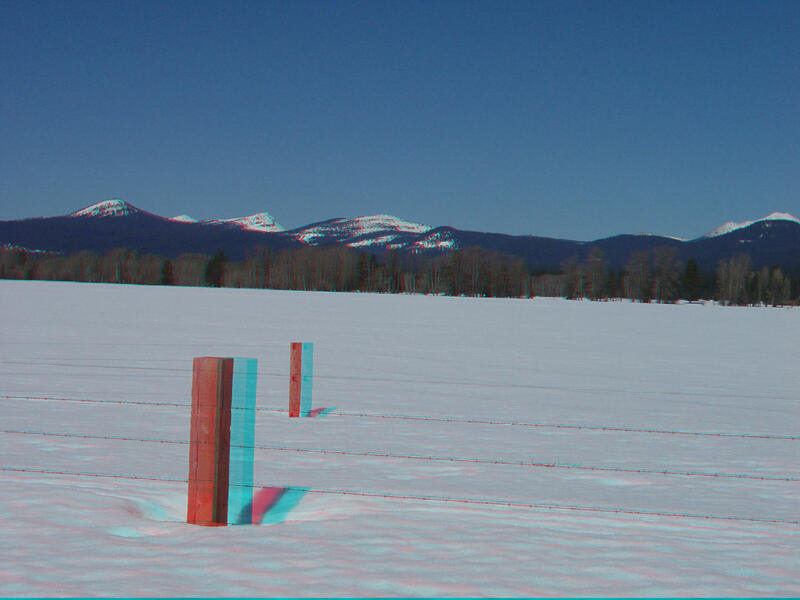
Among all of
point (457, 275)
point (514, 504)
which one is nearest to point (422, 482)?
point (514, 504)

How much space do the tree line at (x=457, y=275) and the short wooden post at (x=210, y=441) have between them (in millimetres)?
133977

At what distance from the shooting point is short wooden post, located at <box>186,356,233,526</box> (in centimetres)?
488

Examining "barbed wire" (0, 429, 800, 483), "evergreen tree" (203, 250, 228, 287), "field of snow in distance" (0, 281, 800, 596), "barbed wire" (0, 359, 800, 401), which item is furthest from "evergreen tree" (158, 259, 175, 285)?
"barbed wire" (0, 429, 800, 483)

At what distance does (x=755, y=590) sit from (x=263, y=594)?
260cm

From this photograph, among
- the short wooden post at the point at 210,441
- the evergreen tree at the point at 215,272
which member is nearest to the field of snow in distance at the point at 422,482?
the short wooden post at the point at 210,441

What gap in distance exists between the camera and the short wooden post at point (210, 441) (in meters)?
4.88

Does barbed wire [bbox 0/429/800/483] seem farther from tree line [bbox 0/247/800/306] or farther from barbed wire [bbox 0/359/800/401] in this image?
tree line [bbox 0/247/800/306]

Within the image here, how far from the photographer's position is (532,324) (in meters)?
36.0

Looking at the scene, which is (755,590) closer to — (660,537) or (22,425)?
(660,537)

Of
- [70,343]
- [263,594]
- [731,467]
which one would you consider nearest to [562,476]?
[731,467]

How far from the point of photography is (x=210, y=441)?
16.1 feet

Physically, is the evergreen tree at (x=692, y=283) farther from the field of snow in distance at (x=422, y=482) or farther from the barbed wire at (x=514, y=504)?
the barbed wire at (x=514, y=504)

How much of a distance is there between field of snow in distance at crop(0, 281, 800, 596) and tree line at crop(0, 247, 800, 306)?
125 m

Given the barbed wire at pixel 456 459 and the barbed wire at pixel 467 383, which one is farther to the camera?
the barbed wire at pixel 467 383
